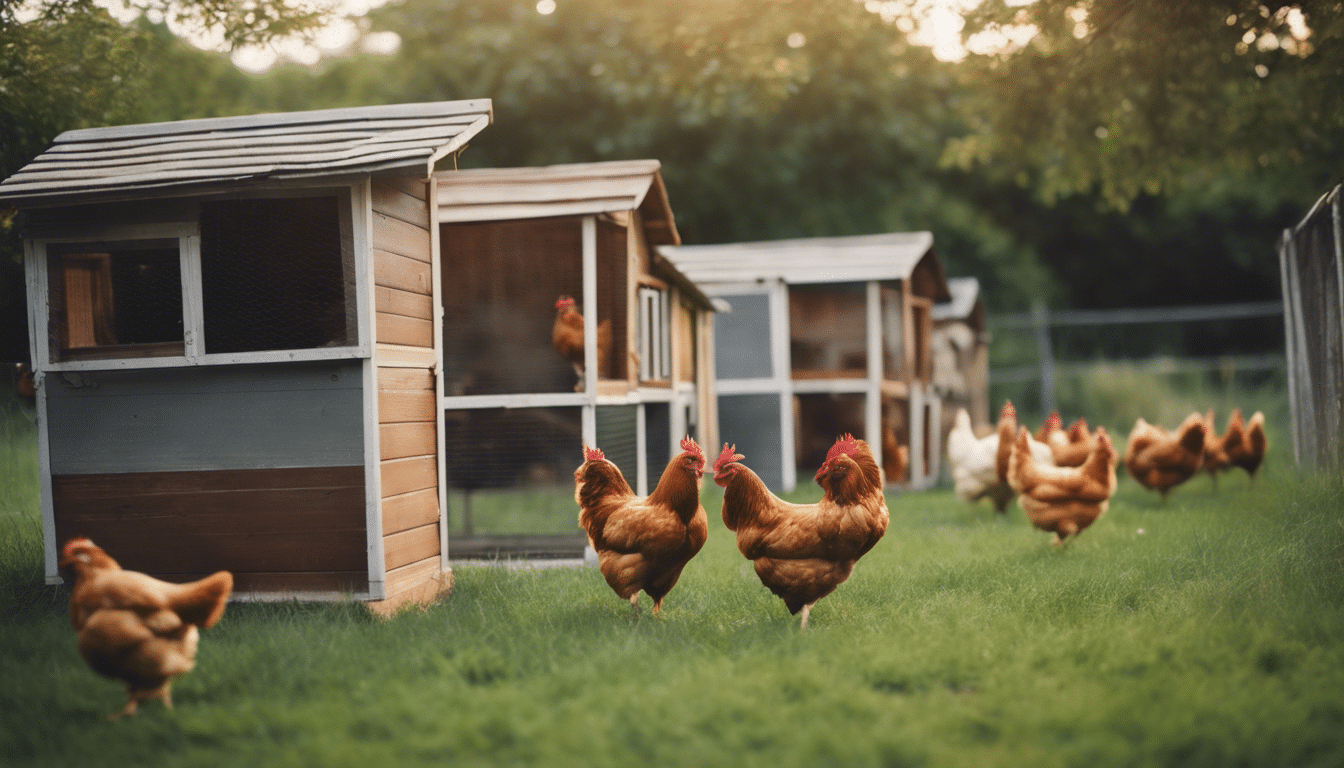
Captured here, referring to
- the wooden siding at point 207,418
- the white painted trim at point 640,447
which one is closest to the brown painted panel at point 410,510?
the wooden siding at point 207,418

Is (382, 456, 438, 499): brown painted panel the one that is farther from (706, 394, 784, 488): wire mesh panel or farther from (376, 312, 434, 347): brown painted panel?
(706, 394, 784, 488): wire mesh panel

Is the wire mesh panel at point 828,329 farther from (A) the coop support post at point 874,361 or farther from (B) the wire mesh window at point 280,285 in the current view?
(B) the wire mesh window at point 280,285

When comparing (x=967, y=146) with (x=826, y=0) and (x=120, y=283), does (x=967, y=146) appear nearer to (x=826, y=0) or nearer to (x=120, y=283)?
(x=826, y=0)

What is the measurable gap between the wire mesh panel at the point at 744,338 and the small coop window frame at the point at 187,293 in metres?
7.08

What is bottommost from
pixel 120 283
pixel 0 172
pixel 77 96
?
pixel 120 283

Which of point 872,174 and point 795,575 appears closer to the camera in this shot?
point 795,575

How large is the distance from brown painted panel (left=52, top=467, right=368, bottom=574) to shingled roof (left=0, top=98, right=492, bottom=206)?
1548 millimetres

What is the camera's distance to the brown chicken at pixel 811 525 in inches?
191

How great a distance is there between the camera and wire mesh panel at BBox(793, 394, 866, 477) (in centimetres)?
1204

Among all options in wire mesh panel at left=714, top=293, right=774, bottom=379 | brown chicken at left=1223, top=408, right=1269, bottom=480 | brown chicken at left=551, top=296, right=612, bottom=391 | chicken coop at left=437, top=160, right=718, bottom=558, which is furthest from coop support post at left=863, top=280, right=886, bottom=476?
brown chicken at left=551, top=296, right=612, bottom=391

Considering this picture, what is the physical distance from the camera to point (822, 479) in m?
5.02

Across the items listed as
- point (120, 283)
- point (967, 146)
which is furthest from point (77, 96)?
point (967, 146)

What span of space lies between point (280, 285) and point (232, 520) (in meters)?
1.30

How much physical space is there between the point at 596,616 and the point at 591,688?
4.36 feet
